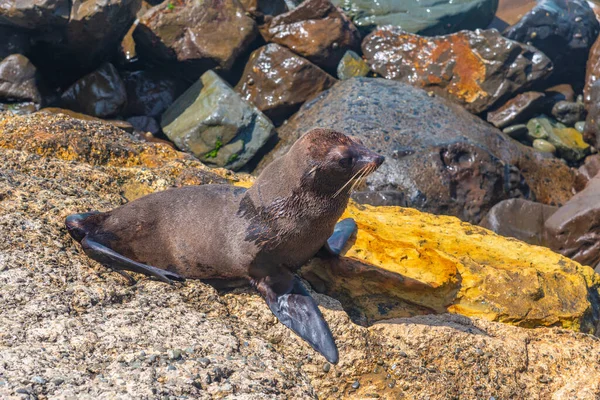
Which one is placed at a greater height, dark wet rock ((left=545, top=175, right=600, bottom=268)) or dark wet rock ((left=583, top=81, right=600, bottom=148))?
dark wet rock ((left=545, top=175, right=600, bottom=268))

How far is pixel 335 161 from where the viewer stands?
4.39m

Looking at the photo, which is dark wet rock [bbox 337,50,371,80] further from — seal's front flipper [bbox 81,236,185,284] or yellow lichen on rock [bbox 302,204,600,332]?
seal's front flipper [bbox 81,236,185,284]

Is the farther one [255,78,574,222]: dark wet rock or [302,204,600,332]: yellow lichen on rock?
[255,78,574,222]: dark wet rock

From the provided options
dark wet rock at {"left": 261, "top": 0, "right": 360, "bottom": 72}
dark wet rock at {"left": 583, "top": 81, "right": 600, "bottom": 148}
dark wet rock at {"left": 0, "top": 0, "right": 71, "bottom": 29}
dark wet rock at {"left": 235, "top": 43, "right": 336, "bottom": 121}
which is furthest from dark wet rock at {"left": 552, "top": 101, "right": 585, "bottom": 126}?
dark wet rock at {"left": 0, "top": 0, "right": 71, "bottom": 29}

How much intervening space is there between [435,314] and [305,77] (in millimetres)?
7230

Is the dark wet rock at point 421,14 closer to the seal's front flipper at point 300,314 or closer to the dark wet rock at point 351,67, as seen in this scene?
the dark wet rock at point 351,67

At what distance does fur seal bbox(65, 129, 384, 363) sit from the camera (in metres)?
4.39

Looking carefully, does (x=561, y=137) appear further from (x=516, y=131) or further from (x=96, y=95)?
(x=96, y=95)

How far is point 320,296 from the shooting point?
4664 mm

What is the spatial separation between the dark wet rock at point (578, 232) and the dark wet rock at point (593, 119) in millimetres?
3533

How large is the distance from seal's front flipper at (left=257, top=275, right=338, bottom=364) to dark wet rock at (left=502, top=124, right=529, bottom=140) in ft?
27.2

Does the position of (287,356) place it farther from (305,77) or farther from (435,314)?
(305,77)

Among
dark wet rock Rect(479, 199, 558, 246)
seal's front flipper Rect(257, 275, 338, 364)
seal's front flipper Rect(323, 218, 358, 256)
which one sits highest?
seal's front flipper Rect(257, 275, 338, 364)

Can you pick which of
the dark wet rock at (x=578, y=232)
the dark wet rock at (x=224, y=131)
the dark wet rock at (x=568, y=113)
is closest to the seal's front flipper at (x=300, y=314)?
the dark wet rock at (x=578, y=232)
